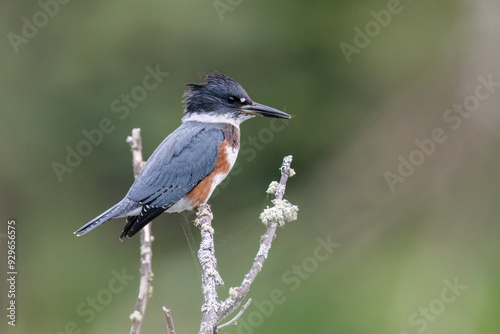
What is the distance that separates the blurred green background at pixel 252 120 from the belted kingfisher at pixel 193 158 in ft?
2.82

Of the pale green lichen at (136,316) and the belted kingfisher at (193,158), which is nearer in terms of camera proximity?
the pale green lichen at (136,316)

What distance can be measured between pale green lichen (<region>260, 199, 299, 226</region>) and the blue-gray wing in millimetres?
718

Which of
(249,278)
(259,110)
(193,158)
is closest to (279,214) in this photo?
(249,278)

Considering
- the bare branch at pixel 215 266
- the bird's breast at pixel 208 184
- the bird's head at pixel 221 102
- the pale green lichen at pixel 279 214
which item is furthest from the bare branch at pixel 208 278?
the bird's head at pixel 221 102

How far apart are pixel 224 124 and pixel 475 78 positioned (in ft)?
6.81

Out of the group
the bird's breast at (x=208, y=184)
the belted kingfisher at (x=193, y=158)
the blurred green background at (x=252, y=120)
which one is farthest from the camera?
the blurred green background at (x=252, y=120)

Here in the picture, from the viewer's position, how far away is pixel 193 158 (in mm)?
3283

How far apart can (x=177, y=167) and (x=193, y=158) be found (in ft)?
0.29

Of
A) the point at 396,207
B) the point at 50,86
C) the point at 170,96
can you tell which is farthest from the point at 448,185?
the point at 50,86

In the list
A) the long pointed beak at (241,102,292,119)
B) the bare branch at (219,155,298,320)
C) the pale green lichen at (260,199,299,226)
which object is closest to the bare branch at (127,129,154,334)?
the bare branch at (219,155,298,320)

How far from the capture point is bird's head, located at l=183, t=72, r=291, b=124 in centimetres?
353

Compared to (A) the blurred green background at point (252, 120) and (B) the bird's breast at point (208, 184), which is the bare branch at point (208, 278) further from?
(A) the blurred green background at point (252, 120)

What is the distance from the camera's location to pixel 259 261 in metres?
2.19

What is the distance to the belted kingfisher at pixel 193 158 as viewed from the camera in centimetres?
308
